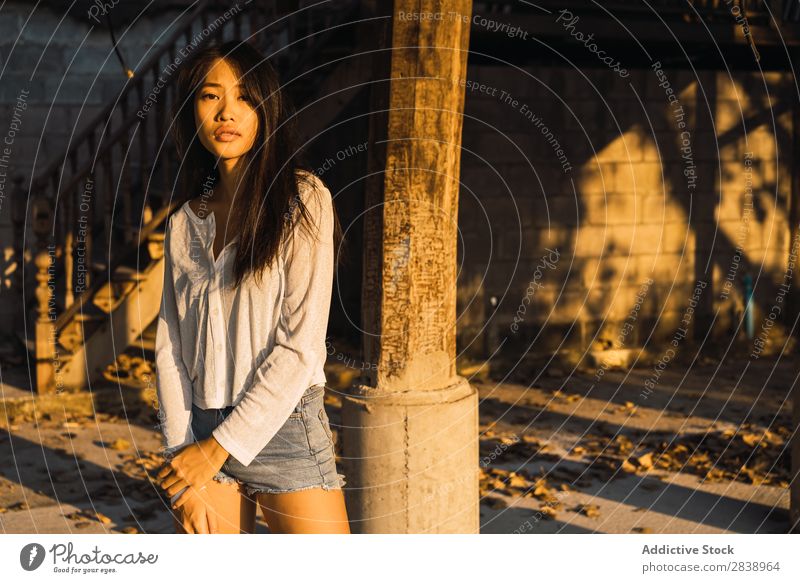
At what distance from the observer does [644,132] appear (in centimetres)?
1145

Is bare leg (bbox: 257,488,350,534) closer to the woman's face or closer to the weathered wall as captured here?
the woman's face

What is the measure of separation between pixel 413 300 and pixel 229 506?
5.58 feet

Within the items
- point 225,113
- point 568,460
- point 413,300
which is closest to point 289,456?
point 225,113

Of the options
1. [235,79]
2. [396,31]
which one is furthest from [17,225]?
[235,79]

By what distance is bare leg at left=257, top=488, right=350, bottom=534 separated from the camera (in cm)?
326

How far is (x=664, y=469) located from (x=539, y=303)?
11.3ft

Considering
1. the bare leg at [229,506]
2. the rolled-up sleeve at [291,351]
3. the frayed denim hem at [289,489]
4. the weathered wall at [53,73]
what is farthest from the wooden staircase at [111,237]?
the rolled-up sleeve at [291,351]

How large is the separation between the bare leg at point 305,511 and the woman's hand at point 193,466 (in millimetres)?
191

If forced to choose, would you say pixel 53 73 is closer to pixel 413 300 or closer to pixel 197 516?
pixel 413 300

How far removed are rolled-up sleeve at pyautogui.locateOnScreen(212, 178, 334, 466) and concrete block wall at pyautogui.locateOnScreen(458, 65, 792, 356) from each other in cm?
738

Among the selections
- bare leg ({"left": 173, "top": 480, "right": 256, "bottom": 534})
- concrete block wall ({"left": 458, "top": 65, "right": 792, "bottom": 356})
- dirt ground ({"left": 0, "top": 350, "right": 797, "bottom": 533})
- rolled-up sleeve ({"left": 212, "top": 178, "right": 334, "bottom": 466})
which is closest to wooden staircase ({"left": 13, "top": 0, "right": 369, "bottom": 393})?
dirt ground ({"left": 0, "top": 350, "right": 797, "bottom": 533})

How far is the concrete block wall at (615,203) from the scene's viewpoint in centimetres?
1085

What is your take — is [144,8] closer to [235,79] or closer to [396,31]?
[396,31]

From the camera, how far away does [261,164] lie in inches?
126
